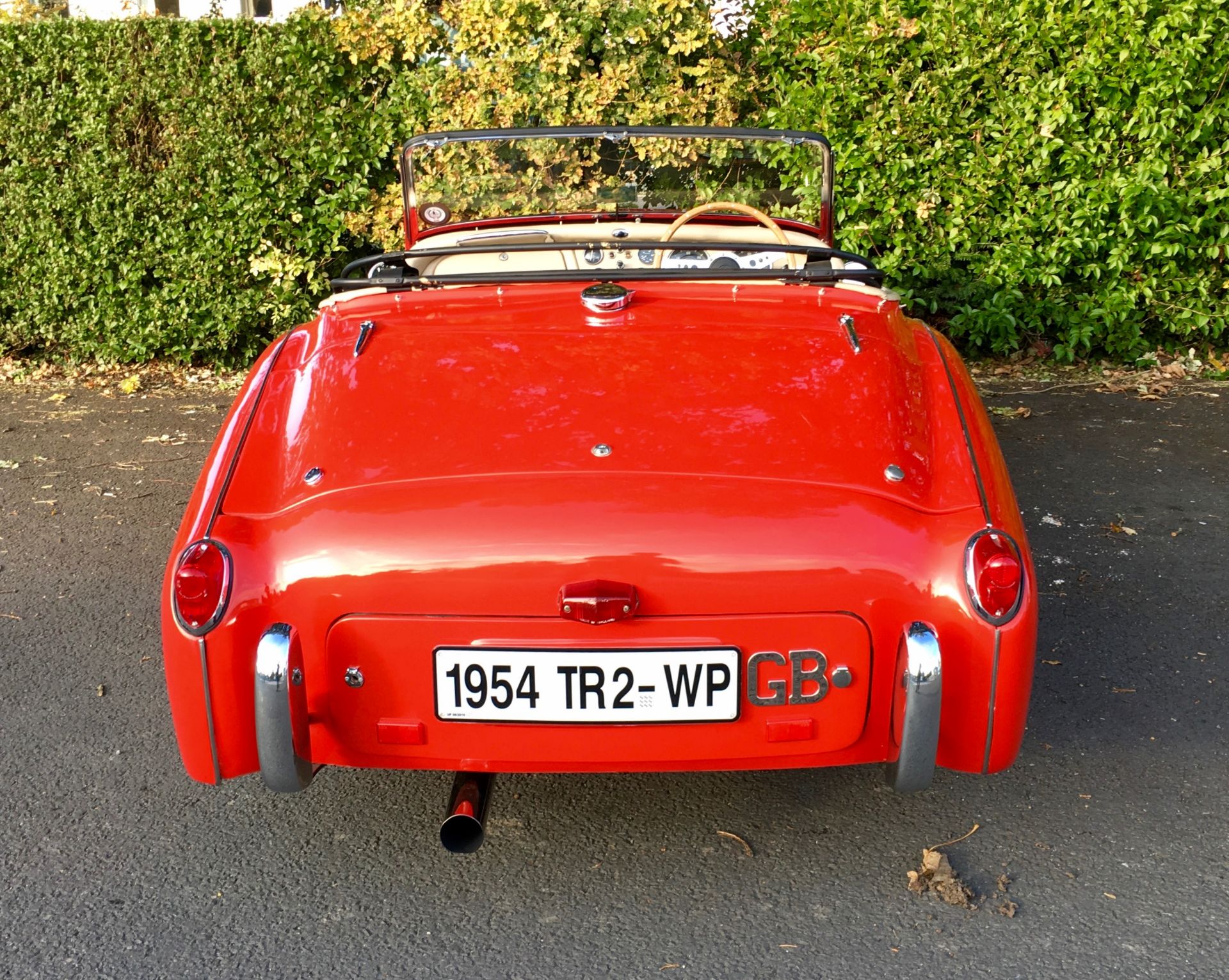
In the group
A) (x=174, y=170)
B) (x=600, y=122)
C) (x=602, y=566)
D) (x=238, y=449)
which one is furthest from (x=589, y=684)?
(x=174, y=170)

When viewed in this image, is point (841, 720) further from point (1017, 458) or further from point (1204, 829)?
point (1017, 458)

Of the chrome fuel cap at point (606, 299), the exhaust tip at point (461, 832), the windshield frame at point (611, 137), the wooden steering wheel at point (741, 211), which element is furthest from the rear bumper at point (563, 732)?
the windshield frame at point (611, 137)

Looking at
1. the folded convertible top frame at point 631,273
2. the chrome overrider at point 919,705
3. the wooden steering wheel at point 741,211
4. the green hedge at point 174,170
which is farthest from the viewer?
the green hedge at point 174,170

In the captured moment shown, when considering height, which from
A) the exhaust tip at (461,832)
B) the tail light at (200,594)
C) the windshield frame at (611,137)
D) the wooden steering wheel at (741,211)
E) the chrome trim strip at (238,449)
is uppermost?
the windshield frame at (611,137)

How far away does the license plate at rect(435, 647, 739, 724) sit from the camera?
2305 mm

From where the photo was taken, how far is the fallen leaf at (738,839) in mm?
2734

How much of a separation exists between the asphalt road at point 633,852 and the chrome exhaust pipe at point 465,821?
0.69 ft

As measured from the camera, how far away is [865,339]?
3.00 metres

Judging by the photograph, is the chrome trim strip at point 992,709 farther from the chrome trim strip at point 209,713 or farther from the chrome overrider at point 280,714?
the chrome trim strip at point 209,713

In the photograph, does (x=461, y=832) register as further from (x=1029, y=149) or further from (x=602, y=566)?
(x=1029, y=149)

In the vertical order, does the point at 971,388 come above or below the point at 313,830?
above

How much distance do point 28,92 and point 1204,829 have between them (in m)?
7.00

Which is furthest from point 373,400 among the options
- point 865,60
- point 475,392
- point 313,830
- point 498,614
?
point 865,60

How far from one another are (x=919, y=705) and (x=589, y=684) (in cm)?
63
